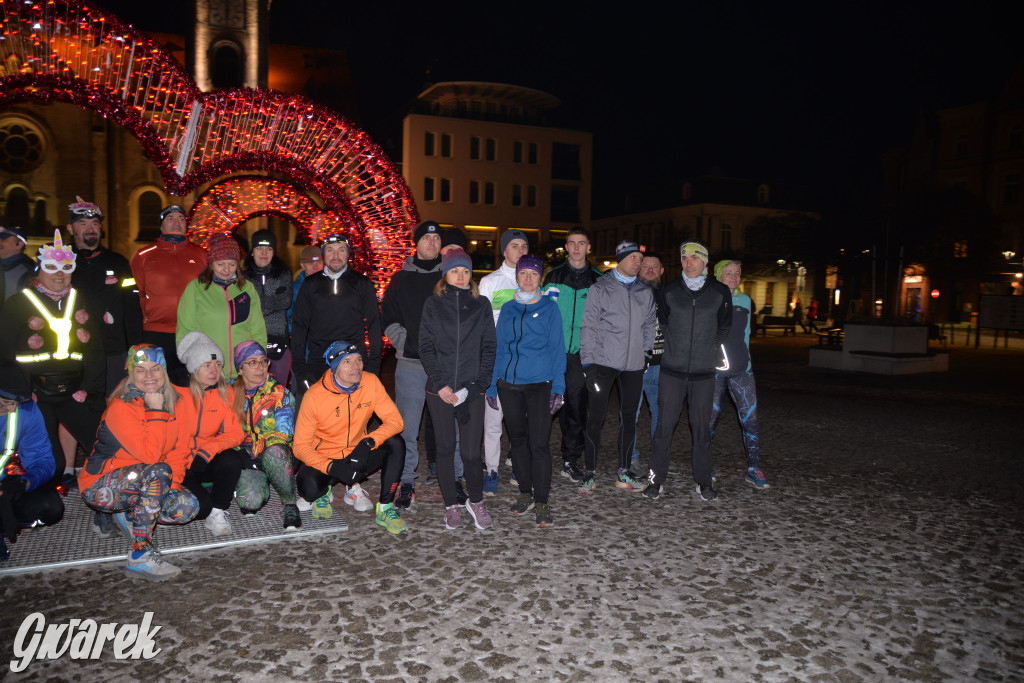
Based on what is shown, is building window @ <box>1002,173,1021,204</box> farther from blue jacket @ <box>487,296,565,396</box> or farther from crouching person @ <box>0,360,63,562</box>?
crouching person @ <box>0,360,63,562</box>

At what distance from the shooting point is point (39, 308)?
4.97 meters

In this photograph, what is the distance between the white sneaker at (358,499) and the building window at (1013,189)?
2036 inches

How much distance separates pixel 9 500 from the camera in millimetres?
4188

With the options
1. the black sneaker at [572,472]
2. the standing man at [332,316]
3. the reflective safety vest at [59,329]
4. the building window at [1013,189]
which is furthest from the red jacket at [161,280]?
the building window at [1013,189]

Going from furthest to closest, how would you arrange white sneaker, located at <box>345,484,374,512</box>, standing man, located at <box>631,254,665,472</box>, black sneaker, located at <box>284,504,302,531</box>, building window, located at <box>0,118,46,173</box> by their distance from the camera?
building window, located at <box>0,118,46,173</box> → standing man, located at <box>631,254,665,472</box> → white sneaker, located at <box>345,484,374,512</box> → black sneaker, located at <box>284,504,302,531</box>

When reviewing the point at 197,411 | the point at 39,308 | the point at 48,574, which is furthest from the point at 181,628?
the point at 39,308

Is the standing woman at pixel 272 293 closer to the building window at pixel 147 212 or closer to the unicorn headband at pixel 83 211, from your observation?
the unicorn headband at pixel 83 211

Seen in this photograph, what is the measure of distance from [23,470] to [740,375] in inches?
220

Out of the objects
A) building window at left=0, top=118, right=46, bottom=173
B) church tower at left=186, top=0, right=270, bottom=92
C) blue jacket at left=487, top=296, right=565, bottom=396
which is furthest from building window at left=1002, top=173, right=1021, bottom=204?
building window at left=0, top=118, right=46, bottom=173

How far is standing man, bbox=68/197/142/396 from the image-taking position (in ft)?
18.0

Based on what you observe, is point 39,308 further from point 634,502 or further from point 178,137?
point 634,502

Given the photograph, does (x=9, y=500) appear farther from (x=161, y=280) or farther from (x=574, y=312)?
(x=574, y=312)

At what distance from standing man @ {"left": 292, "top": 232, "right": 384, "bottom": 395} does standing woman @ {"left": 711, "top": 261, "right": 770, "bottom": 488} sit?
10.2 ft

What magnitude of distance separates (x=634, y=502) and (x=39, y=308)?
16.0 feet
